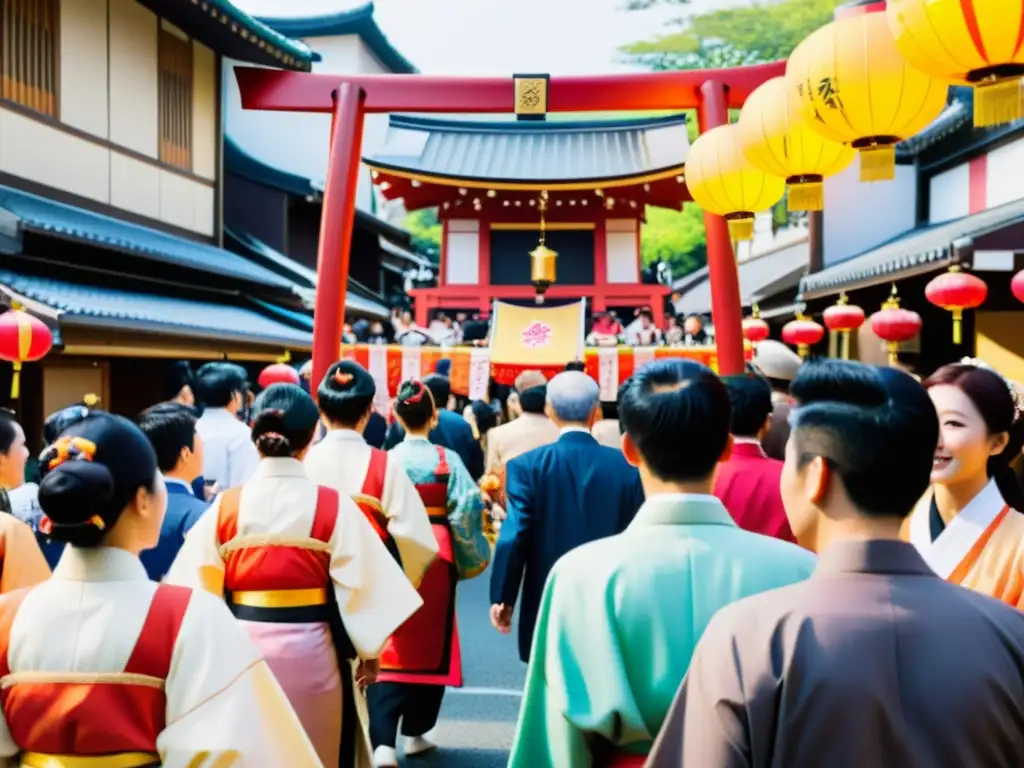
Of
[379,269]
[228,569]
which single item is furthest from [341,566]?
[379,269]

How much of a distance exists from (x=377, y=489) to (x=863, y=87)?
2.98 m

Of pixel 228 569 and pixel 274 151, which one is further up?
pixel 274 151

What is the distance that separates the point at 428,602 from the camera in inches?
189

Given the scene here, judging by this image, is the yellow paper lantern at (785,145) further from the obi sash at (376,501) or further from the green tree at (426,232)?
the green tree at (426,232)

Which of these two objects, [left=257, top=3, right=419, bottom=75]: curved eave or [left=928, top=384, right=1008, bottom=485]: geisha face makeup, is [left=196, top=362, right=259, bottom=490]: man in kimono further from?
[left=257, top=3, right=419, bottom=75]: curved eave

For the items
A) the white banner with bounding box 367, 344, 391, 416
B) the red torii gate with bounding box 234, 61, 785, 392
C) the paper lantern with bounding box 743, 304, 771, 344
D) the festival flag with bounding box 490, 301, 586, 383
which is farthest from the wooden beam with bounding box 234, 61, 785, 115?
the festival flag with bounding box 490, 301, 586, 383

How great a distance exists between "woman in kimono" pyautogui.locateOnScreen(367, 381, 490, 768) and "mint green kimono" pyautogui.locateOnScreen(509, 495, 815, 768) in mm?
2650

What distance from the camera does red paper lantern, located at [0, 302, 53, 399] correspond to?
21.0 ft

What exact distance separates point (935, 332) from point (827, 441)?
1225 cm

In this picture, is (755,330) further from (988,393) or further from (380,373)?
(988,393)

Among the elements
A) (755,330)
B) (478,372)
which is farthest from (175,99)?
(755,330)

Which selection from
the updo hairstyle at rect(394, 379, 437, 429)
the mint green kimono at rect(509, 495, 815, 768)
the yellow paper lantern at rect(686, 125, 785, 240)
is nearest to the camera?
the mint green kimono at rect(509, 495, 815, 768)

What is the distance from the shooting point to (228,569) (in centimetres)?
327

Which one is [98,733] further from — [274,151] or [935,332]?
[274,151]
